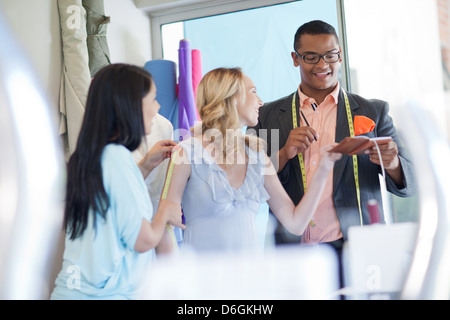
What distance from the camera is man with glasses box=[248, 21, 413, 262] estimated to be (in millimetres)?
1087

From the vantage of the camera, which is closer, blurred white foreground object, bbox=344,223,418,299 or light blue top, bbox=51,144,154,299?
light blue top, bbox=51,144,154,299

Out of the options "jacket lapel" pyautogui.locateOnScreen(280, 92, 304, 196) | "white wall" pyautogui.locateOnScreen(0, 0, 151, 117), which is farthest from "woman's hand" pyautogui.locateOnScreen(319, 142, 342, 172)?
"white wall" pyautogui.locateOnScreen(0, 0, 151, 117)

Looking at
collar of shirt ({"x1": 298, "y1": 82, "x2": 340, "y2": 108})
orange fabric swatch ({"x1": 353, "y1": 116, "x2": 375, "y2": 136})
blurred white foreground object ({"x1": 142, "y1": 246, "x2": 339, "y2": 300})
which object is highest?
collar of shirt ({"x1": 298, "y1": 82, "x2": 340, "y2": 108})

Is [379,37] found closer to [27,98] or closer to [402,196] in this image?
[402,196]

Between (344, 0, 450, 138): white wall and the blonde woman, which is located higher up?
(344, 0, 450, 138): white wall

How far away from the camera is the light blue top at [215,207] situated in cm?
98

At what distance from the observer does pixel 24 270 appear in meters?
0.81

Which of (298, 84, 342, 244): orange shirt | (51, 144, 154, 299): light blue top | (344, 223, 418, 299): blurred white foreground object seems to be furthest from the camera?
(298, 84, 342, 244): orange shirt

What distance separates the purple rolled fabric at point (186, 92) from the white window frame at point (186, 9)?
88 mm

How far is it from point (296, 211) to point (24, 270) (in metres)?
0.54

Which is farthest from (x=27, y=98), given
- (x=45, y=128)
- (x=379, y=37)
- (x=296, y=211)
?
(x=379, y=37)

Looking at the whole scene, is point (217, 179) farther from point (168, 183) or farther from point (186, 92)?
point (186, 92)

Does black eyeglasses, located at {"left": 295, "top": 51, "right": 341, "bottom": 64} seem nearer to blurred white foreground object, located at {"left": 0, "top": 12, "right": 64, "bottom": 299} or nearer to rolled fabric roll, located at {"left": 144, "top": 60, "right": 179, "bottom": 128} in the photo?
rolled fabric roll, located at {"left": 144, "top": 60, "right": 179, "bottom": 128}

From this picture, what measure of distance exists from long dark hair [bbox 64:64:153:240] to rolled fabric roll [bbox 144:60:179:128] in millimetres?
562
